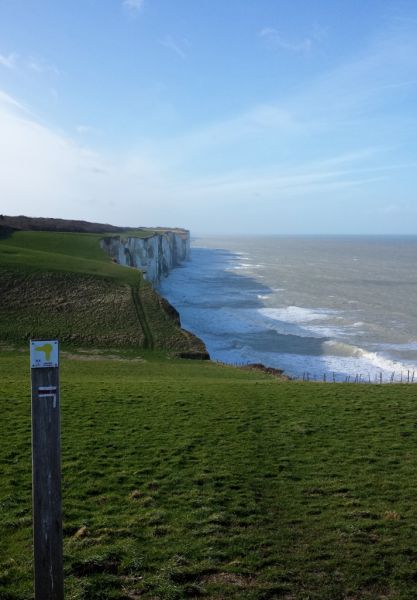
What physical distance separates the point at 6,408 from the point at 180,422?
632 centimetres

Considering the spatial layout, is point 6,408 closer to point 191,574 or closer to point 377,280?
point 191,574

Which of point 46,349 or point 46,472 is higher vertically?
point 46,349

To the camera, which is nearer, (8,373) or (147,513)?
(147,513)

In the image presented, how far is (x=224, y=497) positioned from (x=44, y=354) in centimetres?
685

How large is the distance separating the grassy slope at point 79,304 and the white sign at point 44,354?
1405 inches

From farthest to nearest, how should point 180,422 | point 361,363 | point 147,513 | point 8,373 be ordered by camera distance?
point 361,363, point 8,373, point 180,422, point 147,513

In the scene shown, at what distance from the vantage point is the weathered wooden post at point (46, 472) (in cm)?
553

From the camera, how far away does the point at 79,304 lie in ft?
153

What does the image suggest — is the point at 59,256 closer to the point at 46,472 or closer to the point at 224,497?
the point at 224,497

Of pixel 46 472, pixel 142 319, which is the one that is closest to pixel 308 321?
pixel 142 319

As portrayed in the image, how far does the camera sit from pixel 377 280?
11438 cm

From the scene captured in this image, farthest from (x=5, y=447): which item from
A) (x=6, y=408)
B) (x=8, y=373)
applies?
(x=8, y=373)

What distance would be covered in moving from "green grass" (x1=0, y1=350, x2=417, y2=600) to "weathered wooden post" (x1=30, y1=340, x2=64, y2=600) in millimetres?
2035

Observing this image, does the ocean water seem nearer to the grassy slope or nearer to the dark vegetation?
the grassy slope
